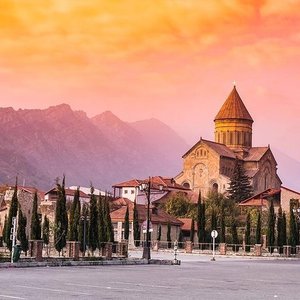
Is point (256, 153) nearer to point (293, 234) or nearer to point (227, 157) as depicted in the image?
point (227, 157)

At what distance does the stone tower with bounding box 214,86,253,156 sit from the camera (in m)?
132

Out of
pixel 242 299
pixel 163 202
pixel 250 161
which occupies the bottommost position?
pixel 242 299

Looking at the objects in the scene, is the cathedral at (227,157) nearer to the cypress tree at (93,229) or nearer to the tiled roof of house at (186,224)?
the tiled roof of house at (186,224)

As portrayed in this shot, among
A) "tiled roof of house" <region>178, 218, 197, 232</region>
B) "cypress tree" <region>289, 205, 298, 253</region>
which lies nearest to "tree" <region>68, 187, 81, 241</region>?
"cypress tree" <region>289, 205, 298, 253</region>

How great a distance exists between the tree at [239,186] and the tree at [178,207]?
56.0 feet

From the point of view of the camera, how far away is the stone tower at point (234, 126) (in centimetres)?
13238

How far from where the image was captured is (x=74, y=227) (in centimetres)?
4003

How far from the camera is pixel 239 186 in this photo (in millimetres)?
118688

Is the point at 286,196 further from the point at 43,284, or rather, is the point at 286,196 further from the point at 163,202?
the point at 43,284

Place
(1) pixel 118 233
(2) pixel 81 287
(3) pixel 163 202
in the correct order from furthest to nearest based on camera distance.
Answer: (3) pixel 163 202
(1) pixel 118 233
(2) pixel 81 287

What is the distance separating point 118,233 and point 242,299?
6744 cm

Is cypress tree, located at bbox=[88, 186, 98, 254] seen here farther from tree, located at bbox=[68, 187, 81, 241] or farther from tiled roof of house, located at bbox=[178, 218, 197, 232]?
tiled roof of house, located at bbox=[178, 218, 197, 232]

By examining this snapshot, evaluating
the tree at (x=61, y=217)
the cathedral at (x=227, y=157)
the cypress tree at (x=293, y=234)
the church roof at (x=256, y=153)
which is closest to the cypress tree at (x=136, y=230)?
the cypress tree at (x=293, y=234)

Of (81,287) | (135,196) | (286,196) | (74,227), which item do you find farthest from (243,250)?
(81,287)
